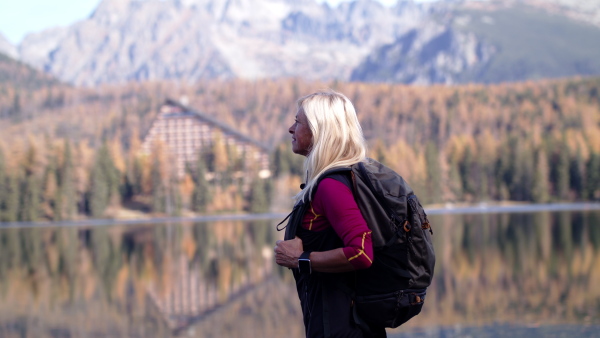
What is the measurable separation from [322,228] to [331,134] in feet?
1.56

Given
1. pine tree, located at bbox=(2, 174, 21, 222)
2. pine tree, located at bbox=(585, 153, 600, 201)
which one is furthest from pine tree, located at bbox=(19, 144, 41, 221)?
pine tree, located at bbox=(585, 153, 600, 201)

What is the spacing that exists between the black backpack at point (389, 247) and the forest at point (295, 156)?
58.0 meters

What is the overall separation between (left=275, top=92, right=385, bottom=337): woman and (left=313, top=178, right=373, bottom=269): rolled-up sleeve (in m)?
0.03

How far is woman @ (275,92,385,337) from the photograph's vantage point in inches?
158

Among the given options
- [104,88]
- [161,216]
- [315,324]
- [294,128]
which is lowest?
[161,216]

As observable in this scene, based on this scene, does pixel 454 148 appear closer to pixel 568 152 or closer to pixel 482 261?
pixel 568 152

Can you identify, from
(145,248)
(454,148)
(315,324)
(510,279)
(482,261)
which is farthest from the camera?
(454,148)

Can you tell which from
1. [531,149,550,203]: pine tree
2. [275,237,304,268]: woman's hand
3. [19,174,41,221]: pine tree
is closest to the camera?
[275,237,304,268]: woman's hand

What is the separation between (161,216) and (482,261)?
50.0m

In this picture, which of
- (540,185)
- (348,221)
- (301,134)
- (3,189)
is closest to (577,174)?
(540,185)

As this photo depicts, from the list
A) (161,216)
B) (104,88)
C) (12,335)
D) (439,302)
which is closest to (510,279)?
(439,302)

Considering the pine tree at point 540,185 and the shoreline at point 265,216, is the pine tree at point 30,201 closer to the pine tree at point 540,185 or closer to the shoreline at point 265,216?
the shoreline at point 265,216

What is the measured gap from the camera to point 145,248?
115 feet

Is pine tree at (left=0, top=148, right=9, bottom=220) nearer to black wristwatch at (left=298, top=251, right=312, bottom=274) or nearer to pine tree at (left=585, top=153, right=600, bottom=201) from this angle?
pine tree at (left=585, top=153, right=600, bottom=201)
